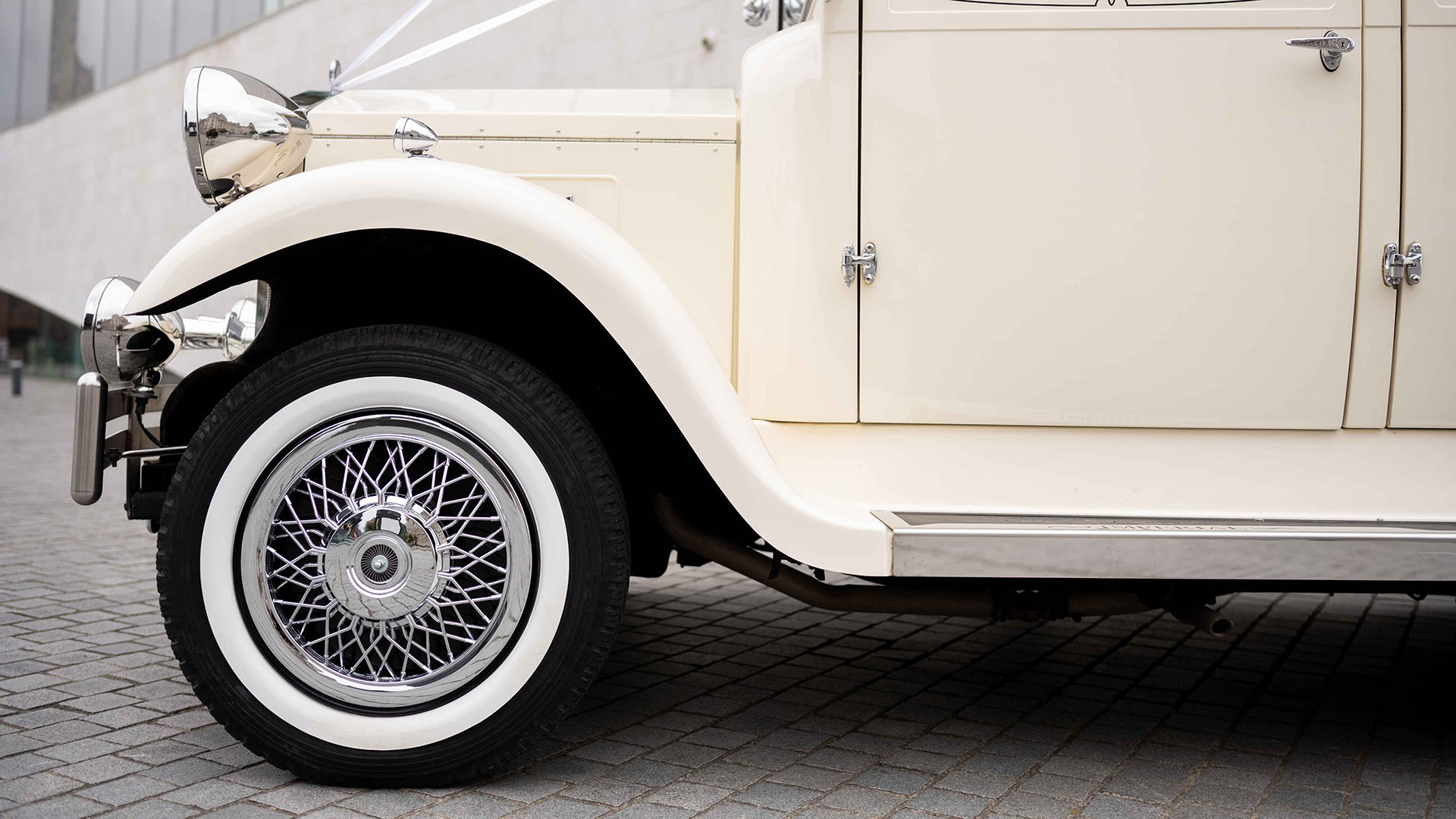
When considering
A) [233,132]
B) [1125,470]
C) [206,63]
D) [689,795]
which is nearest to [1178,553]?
[1125,470]

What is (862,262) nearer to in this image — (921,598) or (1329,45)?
(921,598)

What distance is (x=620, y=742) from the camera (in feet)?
8.26

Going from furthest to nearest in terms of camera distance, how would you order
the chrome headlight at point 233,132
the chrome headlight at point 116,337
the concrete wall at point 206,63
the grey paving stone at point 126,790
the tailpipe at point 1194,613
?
1. the concrete wall at point 206,63
2. the chrome headlight at point 116,337
3. the tailpipe at point 1194,613
4. the chrome headlight at point 233,132
5. the grey paving stone at point 126,790

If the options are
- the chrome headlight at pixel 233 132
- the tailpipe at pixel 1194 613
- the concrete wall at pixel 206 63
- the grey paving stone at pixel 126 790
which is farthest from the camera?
the concrete wall at pixel 206 63

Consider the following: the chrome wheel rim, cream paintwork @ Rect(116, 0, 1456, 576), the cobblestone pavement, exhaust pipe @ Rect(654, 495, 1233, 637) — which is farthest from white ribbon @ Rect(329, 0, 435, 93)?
the cobblestone pavement

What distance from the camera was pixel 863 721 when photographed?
8.91ft

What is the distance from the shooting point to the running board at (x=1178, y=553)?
2.02 metres

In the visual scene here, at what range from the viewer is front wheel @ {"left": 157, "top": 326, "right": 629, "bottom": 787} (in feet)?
6.99

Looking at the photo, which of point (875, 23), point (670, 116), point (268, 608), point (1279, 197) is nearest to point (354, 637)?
point (268, 608)

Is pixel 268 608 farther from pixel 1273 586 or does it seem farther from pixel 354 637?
pixel 1273 586

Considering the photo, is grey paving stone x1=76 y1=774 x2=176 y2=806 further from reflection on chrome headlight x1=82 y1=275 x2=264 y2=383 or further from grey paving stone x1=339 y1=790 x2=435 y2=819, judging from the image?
reflection on chrome headlight x1=82 y1=275 x2=264 y2=383

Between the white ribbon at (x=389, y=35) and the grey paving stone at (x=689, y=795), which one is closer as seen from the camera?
the grey paving stone at (x=689, y=795)

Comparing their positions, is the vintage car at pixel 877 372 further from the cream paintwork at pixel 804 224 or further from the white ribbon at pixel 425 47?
the white ribbon at pixel 425 47

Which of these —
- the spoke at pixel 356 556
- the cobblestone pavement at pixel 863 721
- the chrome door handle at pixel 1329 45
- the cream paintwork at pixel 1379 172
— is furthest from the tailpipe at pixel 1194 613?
the spoke at pixel 356 556
